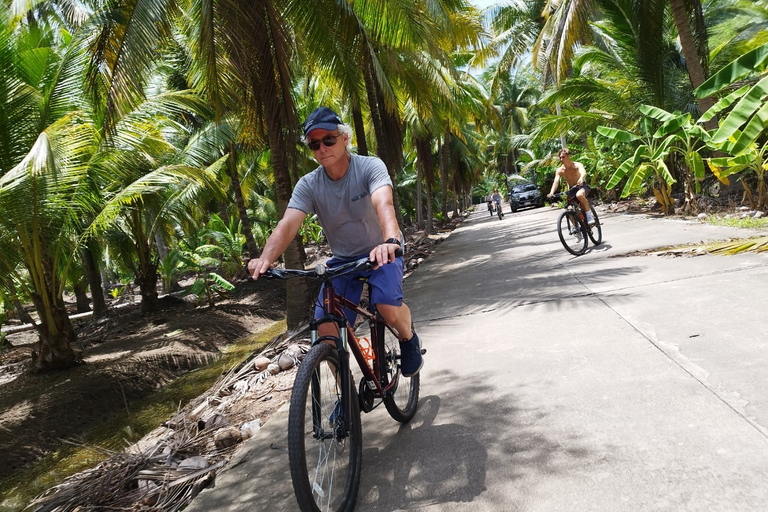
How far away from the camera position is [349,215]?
313 cm

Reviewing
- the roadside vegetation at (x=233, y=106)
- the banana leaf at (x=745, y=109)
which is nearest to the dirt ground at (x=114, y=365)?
the roadside vegetation at (x=233, y=106)

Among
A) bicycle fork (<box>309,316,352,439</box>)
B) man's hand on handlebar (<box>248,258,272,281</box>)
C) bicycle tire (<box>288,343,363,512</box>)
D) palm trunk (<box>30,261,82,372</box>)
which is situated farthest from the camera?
palm trunk (<box>30,261,82,372</box>)

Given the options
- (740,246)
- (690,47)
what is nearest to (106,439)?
(740,246)

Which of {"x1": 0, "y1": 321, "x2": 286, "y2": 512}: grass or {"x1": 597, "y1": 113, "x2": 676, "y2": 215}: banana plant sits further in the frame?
{"x1": 597, "y1": 113, "x2": 676, "y2": 215}: banana plant

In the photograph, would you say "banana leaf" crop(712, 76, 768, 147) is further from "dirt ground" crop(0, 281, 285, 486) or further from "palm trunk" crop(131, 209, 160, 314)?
"palm trunk" crop(131, 209, 160, 314)

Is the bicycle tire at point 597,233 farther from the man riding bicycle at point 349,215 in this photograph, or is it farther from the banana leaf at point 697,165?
the man riding bicycle at point 349,215

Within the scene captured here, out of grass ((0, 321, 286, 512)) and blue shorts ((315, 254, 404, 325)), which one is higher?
blue shorts ((315, 254, 404, 325))

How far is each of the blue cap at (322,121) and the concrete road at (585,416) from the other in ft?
5.98

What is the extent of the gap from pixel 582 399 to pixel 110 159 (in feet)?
28.2

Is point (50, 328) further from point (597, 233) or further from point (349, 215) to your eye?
point (597, 233)

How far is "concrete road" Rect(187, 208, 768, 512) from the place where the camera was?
227 centimetres

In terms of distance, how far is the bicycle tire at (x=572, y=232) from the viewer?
28.9 feet

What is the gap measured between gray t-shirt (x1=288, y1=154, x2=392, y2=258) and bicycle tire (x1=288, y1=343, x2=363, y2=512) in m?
0.81

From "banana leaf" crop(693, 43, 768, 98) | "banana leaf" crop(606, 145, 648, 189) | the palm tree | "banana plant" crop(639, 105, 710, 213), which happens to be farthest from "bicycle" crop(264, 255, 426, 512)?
"banana leaf" crop(606, 145, 648, 189)
